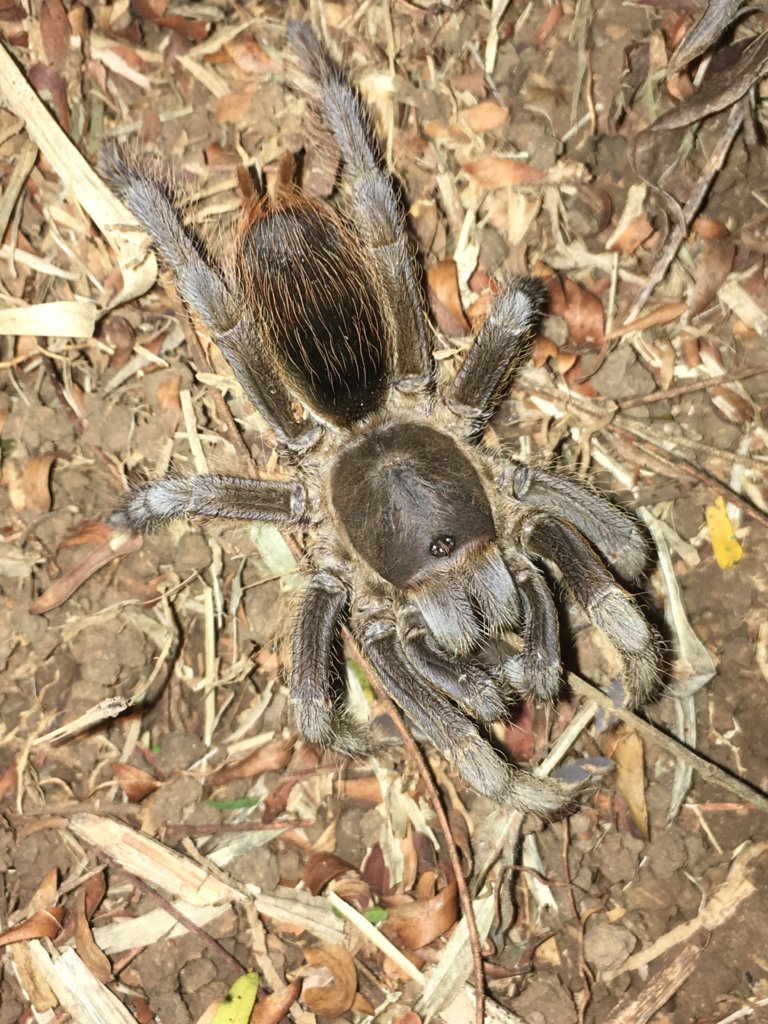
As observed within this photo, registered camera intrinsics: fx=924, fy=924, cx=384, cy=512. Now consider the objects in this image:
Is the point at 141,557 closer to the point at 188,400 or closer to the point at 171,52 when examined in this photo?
the point at 188,400

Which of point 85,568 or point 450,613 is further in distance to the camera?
point 85,568

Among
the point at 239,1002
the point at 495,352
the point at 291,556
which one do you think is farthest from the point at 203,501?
the point at 239,1002

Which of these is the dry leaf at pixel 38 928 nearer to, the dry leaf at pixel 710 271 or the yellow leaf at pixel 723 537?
the yellow leaf at pixel 723 537

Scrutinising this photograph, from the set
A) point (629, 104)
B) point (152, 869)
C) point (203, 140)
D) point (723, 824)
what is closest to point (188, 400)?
point (203, 140)

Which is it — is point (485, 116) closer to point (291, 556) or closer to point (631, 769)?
point (291, 556)

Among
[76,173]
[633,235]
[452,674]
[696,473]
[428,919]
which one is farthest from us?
[633,235]

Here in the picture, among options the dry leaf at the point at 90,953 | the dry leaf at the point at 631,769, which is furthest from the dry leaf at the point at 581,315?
the dry leaf at the point at 90,953
